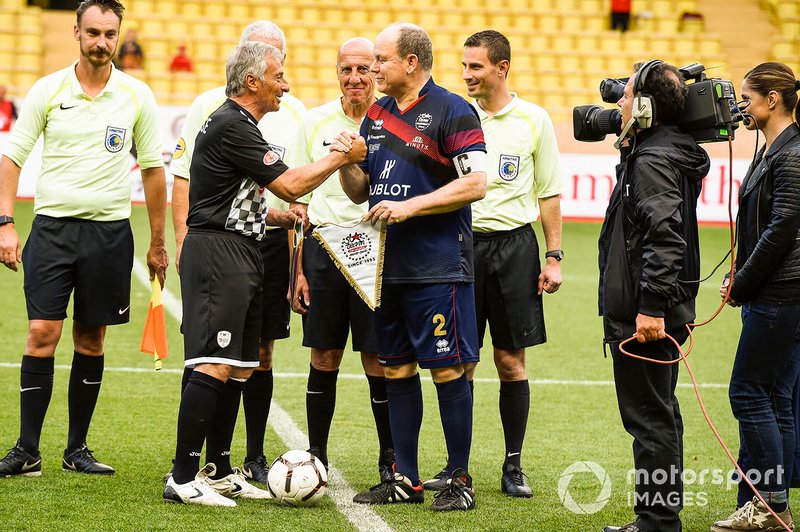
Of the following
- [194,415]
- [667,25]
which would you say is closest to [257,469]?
[194,415]

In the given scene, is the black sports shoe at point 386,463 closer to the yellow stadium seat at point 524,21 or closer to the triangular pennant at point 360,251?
the triangular pennant at point 360,251

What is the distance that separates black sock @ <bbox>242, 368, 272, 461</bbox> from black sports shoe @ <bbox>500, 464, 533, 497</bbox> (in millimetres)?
1256

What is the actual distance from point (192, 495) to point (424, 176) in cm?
178

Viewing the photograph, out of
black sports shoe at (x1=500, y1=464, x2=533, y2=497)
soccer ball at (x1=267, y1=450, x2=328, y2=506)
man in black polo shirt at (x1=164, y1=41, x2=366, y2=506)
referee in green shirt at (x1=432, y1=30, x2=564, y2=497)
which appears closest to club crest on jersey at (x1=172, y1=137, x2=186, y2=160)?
man in black polo shirt at (x1=164, y1=41, x2=366, y2=506)

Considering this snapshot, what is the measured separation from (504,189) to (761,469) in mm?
1931

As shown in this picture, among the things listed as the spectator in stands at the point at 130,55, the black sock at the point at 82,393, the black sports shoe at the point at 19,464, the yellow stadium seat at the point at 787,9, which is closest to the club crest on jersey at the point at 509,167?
the black sock at the point at 82,393

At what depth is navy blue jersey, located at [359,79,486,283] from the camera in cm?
505

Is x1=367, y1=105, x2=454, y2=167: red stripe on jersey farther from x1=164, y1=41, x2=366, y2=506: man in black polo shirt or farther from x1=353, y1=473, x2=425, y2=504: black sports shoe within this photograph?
x1=353, y1=473, x2=425, y2=504: black sports shoe

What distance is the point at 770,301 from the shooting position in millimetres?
4789

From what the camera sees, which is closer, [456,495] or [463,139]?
[463,139]

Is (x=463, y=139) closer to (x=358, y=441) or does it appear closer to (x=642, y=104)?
(x=642, y=104)

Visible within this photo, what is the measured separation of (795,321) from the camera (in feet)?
15.6

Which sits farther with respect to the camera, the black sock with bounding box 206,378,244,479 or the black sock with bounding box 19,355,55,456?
the black sock with bounding box 19,355,55,456

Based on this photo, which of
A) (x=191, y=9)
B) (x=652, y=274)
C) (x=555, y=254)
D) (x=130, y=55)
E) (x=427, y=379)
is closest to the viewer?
(x=652, y=274)
